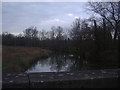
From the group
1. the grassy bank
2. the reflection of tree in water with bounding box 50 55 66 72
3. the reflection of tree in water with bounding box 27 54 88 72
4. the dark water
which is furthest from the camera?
the reflection of tree in water with bounding box 50 55 66 72

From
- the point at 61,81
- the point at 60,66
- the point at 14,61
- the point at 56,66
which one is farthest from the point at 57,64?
the point at 61,81

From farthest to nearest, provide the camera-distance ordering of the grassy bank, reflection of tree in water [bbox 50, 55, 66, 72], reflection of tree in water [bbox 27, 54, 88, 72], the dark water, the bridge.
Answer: reflection of tree in water [bbox 50, 55, 66, 72] → reflection of tree in water [bbox 27, 54, 88, 72] → the dark water → the grassy bank → the bridge

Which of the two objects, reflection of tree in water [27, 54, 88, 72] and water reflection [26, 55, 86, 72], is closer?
water reflection [26, 55, 86, 72]

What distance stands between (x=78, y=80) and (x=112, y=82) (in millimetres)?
455

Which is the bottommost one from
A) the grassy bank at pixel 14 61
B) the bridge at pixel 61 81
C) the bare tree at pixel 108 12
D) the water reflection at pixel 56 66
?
the water reflection at pixel 56 66

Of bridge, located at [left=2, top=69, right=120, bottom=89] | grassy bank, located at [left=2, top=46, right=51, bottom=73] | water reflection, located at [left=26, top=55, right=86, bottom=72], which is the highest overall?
bridge, located at [left=2, top=69, right=120, bottom=89]

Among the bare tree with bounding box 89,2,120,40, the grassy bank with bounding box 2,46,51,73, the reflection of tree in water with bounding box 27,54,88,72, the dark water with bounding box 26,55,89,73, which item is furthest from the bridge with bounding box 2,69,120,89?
the bare tree with bounding box 89,2,120,40

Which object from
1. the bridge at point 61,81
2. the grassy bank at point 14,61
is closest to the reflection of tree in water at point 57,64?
the grassy bank at point 14,61

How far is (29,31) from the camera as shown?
79.2 meters

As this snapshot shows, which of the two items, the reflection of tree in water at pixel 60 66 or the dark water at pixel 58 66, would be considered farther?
the reflection of tree in water at pixel 60 66

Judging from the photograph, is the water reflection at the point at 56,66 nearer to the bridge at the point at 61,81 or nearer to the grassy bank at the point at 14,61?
the grassy bank at the point at 14,61

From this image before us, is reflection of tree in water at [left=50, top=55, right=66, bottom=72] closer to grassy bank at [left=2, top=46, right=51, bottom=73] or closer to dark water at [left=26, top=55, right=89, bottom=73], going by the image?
dark water at [left=26, top=55, right=89, bottom=73]

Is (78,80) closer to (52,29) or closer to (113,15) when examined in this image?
(113,15)

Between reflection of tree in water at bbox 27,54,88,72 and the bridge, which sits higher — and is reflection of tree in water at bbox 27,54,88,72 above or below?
below
